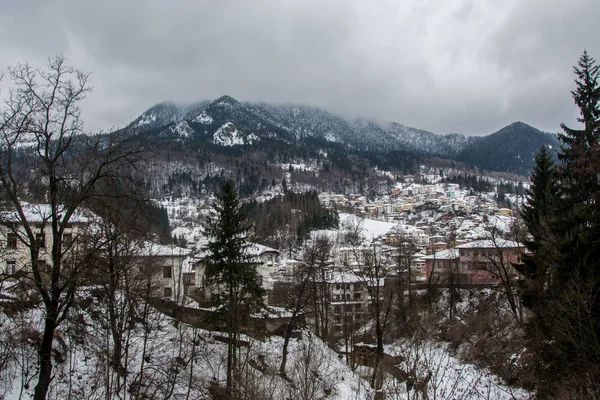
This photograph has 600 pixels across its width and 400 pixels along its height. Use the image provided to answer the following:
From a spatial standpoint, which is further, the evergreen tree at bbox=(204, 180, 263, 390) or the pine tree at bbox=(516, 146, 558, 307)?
the evergreen tree at bbox=(204, 180, 263, 390)

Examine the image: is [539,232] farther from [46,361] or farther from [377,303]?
[46,361]

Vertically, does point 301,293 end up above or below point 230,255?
below

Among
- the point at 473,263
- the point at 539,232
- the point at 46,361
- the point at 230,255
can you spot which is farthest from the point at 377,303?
the point at 473,263

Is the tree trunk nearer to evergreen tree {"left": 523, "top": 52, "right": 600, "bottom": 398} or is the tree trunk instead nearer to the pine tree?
evergreen tree {"left": 523, "top": 52, "right": 600, "bottom": 398}

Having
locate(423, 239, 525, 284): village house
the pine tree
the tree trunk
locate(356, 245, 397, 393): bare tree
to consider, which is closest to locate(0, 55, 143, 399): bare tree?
the tree trunk

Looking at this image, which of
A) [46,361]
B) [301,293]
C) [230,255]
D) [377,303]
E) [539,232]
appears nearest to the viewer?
[46,361]

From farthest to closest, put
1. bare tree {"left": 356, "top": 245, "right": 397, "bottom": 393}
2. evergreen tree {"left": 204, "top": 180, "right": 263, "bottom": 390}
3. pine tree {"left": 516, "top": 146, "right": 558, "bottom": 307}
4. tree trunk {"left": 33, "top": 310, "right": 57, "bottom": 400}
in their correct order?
evergreen tree {"left": 204, "top": 180, "right": 263, "bottom": 390}
pine tree {"left": 516, "top": 146, "right": 558, "bottom": 307}
bare tree {"left": 356, "top": 245, "right": 397, "bottom": 393}
tree trunk {"left": 33, "top": 310, "right": 57, "bottom": 400}

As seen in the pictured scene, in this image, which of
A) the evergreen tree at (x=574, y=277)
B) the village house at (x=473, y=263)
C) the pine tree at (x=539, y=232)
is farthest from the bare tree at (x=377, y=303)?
the village house at (x=473, y=263)

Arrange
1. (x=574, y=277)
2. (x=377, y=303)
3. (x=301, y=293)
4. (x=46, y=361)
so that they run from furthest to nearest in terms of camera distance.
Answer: (x=377, y=303) < (x=301, y=293) < (x=574, y=277) < (x=46, y=361)

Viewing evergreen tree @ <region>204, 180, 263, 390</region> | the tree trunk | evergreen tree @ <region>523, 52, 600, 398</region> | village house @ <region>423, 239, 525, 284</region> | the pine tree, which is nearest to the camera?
the tree trunk

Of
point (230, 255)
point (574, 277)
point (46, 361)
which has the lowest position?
point (46, 361)

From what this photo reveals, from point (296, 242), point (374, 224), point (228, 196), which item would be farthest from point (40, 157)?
point (374, 224)

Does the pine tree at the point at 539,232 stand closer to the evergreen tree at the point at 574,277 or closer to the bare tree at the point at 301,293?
the evergreen tree at the point at 574,277

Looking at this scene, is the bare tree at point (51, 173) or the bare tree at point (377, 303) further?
the bare tree at point (377, 303)
